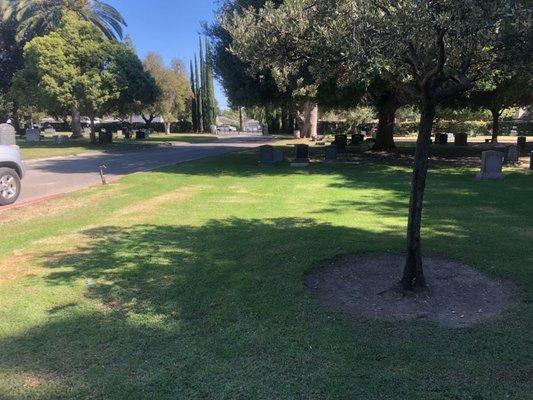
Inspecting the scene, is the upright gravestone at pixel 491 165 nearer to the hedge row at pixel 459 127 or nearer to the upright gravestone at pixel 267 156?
the upright gravestone at pixel 267 156

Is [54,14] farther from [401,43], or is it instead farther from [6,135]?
[401,43]

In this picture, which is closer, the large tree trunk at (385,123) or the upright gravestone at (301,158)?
the upright gravestone at (301,158)

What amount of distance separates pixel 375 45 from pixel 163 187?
33.4 ft

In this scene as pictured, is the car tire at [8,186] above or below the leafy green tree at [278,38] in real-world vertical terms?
below

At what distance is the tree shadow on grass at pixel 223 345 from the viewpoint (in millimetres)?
3365

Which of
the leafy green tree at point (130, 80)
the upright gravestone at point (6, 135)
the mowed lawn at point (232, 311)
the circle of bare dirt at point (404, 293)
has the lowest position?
the circle of bare dirt at point (404, 293)

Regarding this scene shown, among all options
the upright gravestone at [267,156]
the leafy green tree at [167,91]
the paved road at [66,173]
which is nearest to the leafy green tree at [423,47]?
the paved road at [66,173]

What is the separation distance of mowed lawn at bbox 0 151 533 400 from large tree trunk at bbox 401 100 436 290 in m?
0.81

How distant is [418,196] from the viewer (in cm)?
503

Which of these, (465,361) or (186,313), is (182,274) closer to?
(186,313)

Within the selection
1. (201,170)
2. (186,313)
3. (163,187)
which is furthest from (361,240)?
(201,170)

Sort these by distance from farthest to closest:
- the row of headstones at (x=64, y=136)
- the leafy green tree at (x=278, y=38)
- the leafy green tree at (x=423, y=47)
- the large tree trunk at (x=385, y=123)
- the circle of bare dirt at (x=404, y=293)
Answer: the row of headstones at (x=64, y=136)
the large tree trunk at (x=385, y=123)
the leafy green tree at (x=278, y=38)
the circle of bare dirt at (x=404, y=293)
the leafy green tree at (x=423, y=47)

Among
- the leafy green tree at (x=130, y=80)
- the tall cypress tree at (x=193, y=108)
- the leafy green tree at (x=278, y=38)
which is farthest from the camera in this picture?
the tall cypress tree at (x=193, y=108)

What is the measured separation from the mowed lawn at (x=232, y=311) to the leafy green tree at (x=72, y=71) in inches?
897
